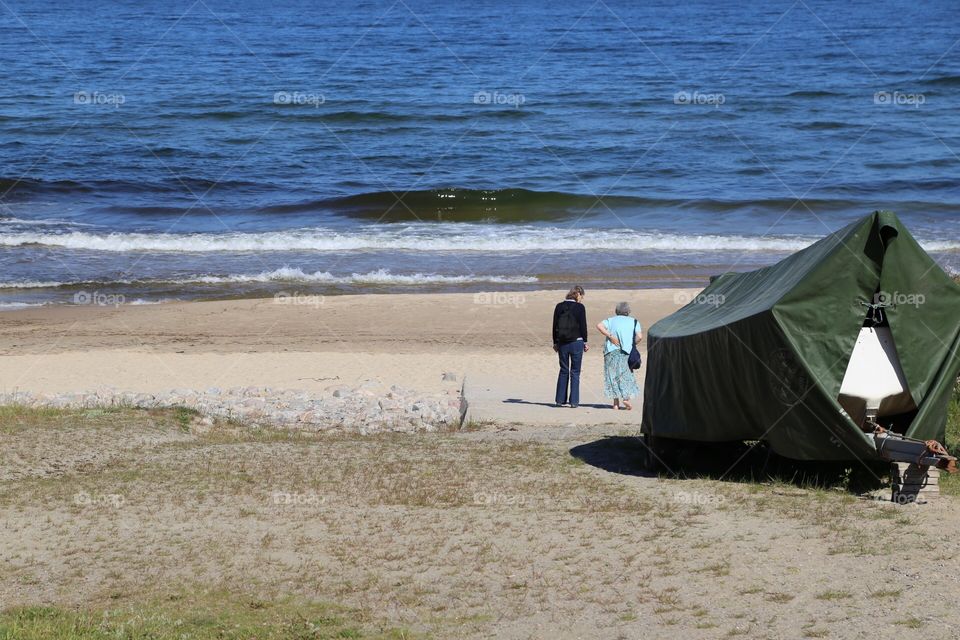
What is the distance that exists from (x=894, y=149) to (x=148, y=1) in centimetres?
7188

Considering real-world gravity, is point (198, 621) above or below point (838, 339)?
below

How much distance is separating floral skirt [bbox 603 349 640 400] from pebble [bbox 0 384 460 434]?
2.30m

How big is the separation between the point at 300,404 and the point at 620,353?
193 inches

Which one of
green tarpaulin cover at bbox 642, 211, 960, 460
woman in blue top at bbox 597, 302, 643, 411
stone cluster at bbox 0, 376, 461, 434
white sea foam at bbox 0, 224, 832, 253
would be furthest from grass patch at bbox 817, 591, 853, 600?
white sea foam at bbox 0, 224, 832, 253

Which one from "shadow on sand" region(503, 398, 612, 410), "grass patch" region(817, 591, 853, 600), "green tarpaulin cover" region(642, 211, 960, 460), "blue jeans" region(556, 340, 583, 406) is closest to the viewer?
"grass patch" region(817, 591, 853, 600)

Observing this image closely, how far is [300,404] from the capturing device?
661 inches

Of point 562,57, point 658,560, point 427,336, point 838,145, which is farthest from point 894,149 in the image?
point 658,560

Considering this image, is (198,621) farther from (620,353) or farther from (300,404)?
(620,353)

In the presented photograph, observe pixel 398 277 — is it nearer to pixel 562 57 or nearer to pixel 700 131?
pixel 700 131

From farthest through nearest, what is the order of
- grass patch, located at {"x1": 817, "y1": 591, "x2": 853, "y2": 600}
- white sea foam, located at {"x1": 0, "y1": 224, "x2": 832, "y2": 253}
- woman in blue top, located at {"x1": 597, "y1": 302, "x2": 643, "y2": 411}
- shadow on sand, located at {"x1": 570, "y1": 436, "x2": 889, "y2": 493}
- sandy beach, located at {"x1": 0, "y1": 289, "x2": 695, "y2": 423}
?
white sea foam, located at {"x1": 0, "y1": 224, "x2": 832, "y2": 253}
sandy beach, located at {"x1": 0, "y1": 289, "x2": 695, "y2": 423}
woman in blue top, located at {"x1": 597, "y1": 302, "x2": 643, "y2": 411}
shadow on sand, located at {"x1": 570, "y1": 436, "x2": 889, "y2": 493}
grass patch, located at {"x1": 817, "y1": 591, "x2": 853, "y2": 600}

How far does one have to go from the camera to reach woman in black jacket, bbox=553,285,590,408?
53.0 feet

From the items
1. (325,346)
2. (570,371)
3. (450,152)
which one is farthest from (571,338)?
(450,152)

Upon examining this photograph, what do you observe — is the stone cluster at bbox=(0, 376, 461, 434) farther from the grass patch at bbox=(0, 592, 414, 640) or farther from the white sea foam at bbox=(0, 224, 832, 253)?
the white sea foam at bbox=(0, 224, 832, 253)

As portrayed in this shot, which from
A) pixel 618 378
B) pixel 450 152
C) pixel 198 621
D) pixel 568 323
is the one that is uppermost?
pixel 450 152
